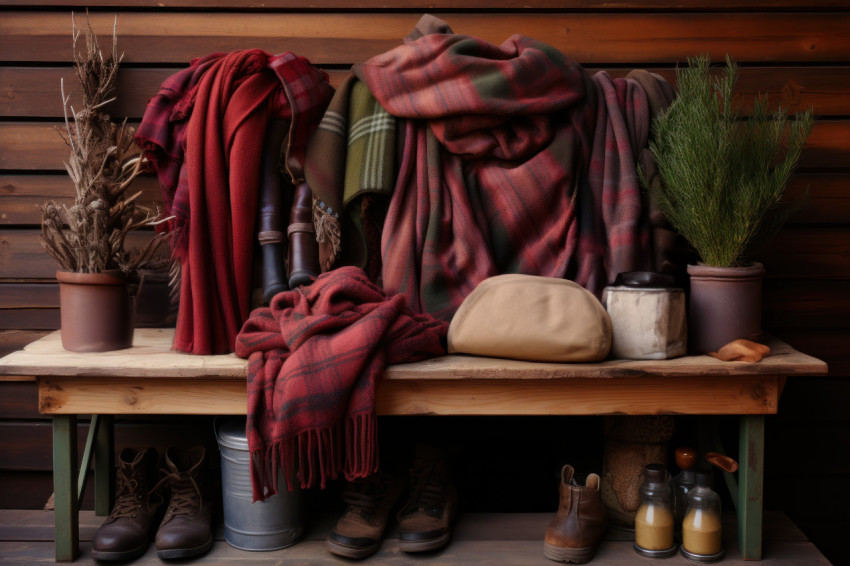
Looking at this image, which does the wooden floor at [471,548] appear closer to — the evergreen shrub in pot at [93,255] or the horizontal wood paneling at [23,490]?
the horizontal wood paneling at [23,490]

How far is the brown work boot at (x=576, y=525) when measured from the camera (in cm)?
171

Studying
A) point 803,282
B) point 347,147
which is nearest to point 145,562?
point 347,147

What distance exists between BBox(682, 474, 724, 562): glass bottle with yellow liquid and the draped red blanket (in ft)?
2.63

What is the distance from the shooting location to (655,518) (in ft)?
5.69

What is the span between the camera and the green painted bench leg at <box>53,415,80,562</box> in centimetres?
169

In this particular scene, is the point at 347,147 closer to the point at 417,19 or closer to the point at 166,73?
the point at 417,19

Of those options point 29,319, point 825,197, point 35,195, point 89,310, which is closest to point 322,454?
point 89,310

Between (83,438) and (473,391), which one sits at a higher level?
(473,391)

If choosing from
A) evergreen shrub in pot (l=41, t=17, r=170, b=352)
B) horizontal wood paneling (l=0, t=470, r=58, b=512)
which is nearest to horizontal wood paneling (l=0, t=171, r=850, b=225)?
evergreen shrub in pot (l=41, t=17, r=170, b=352)

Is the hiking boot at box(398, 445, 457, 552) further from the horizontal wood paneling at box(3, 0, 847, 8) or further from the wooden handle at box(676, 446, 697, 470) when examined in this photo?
the horizontal wood paneling at box(3, 0, 847, 8)

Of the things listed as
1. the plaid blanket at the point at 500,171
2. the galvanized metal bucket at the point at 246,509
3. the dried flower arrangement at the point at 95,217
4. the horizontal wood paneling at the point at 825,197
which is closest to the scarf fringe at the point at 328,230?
the plaid blanket at the point at 500,171

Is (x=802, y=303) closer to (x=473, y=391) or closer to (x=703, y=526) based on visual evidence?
(x=703, y=526)

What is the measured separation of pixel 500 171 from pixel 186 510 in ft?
4.18

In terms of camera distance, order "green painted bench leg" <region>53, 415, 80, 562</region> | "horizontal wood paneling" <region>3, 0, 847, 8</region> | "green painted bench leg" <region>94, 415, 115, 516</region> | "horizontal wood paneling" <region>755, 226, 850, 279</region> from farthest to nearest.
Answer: "horizontal wood paneling" <region>755, 226, 850, 279</region>, "horizontal wood paneling" <region>3, 0, 847, 8</region>, "green painted bench leg" <region>94, 415, 115, 516</region>, "green painted bench leg" <region>53, 415, 80, 562</region>
